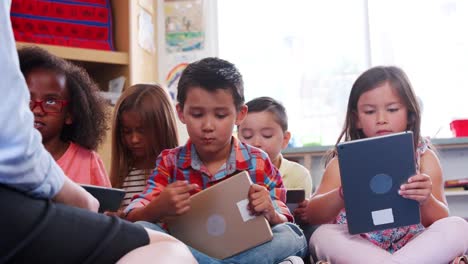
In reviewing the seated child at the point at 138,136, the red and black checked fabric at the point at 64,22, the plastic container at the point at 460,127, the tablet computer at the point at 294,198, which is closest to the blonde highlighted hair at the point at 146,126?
the seated child at the point at 138,136

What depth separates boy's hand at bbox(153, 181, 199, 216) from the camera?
3.67ft

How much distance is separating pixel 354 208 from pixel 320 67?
197 centimetres

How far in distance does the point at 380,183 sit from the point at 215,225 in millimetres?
373

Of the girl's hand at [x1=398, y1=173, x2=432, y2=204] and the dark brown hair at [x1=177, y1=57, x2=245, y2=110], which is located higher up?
the dark brown hair at [x1=177, y1=57, x2=245, y2=110]

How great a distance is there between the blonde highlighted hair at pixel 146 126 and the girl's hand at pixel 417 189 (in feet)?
2.36

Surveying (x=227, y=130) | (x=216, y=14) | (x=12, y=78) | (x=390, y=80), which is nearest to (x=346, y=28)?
(x=216, y=14)

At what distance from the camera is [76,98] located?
1.48 metres

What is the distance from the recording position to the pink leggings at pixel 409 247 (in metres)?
1.20

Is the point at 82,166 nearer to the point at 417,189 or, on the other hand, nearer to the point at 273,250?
the point at 273,250

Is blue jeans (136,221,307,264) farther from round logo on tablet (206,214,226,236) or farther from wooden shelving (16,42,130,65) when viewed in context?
wooden shelving (16,42,130,65)

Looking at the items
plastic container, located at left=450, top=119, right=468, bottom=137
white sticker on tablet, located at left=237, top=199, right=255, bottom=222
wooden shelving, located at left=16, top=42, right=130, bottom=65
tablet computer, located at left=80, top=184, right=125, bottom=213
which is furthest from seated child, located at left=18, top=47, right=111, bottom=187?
plastic container, located at left=450, top=119, right=468, bottom=137

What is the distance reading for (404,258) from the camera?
119 centimetres

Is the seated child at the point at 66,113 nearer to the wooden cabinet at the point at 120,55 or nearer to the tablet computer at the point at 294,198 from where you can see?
the tablet computer at the point at 294,198

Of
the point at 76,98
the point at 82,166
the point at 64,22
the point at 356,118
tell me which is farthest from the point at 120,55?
the point at 356,118
